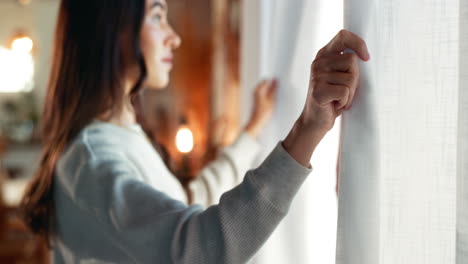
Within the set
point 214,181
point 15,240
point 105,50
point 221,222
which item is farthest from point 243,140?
point 15,240

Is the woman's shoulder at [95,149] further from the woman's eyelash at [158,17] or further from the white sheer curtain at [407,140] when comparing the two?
the white sheer curtain at [407,140]

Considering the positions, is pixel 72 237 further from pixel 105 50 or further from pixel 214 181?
pixel 214 181

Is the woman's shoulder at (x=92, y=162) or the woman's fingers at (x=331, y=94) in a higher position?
the woman's fingers at (x=331, y=94)

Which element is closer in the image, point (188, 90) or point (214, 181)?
point (214, 181)

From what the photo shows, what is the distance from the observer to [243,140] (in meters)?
1.25

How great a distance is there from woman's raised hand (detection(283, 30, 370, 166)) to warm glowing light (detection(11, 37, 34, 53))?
431 cm

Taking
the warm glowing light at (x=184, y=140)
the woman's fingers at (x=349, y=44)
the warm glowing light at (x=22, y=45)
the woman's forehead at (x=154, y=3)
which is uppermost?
the warm glowing light at (x=22, y=45)

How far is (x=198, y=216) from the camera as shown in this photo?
677mm

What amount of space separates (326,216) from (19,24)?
727cm

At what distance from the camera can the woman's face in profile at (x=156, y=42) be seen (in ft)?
3.63

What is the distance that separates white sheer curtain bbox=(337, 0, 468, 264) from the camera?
48 cm

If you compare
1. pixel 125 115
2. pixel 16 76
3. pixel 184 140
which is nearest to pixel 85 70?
pixel 125 115

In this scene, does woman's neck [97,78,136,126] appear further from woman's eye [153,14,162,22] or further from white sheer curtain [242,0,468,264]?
white sheer curtain [242,0,468,264]

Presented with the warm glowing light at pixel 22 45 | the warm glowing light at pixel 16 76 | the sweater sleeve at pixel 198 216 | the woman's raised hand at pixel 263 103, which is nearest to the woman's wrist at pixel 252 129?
the woman's raised hand at pixel 263 103
